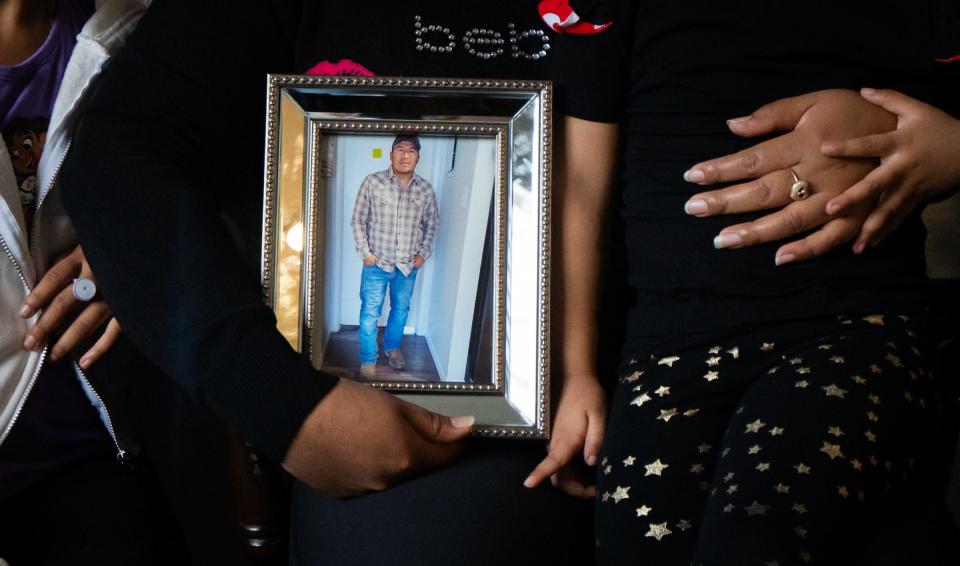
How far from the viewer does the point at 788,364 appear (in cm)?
86

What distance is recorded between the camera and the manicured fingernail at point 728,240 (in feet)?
3.01

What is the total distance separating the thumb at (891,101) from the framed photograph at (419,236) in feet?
1.10

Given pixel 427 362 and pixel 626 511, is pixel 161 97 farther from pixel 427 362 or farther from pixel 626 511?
pixel 626 511

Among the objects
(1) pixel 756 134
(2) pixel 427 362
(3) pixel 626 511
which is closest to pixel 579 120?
A: (1) pixel 756 134

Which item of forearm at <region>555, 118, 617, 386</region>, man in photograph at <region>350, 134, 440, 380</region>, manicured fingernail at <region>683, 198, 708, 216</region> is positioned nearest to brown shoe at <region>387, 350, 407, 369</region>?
man in photograph at <region>350, 134, 440, 380</region>

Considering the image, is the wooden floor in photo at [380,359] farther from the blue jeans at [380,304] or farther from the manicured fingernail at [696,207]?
the manicured fingernail at [696,207]

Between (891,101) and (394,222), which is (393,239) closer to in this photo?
(394,222)

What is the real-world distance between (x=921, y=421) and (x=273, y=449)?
0.60 meters

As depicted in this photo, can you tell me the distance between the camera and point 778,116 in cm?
93

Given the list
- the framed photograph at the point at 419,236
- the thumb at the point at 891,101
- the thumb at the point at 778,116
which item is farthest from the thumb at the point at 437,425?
the thumb at the point at 891,101

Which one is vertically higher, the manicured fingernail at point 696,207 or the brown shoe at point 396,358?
the manicured fingernail at point 696,207

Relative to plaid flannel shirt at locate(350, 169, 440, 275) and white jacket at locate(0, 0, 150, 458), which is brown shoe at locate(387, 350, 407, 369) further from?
white jacket at locate(0, 0, 150, 458)

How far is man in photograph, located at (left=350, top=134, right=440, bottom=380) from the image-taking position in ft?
3.05

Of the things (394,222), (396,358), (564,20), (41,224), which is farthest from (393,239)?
(41,224)
